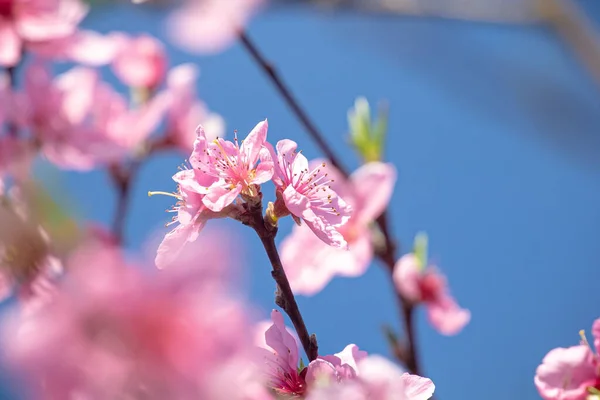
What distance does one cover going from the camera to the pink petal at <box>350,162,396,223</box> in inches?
24.1

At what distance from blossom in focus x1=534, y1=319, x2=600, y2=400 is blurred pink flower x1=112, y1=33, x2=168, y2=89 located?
21.3 inches

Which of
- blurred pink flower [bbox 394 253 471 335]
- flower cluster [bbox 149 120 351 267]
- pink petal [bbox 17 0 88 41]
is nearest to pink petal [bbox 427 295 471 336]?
blurred pink flower [bbox 394 253 471 335]

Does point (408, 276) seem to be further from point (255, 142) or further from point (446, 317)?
point (255, 142)

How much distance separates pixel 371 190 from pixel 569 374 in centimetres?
33

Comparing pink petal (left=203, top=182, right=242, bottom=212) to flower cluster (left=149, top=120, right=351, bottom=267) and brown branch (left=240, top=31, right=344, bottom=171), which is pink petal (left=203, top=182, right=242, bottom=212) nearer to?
flower cluster (left=149, top=120, right=351, bottom=267)

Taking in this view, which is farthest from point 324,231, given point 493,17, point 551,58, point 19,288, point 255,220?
point 551,58

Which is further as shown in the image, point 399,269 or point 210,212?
point 399,269

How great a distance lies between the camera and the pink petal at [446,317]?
634mm

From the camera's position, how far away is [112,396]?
0.47 feet

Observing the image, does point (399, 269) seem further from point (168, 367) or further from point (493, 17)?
point (493, 17)

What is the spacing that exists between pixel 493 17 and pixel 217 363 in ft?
3.44

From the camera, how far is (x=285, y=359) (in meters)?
0.29

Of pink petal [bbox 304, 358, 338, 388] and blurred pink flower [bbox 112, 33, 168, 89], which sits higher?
blurred pink flower [bbox 112, 33, 168, 89]

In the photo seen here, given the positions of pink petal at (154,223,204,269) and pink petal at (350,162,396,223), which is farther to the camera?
pink petal at (350,162,396,223)
